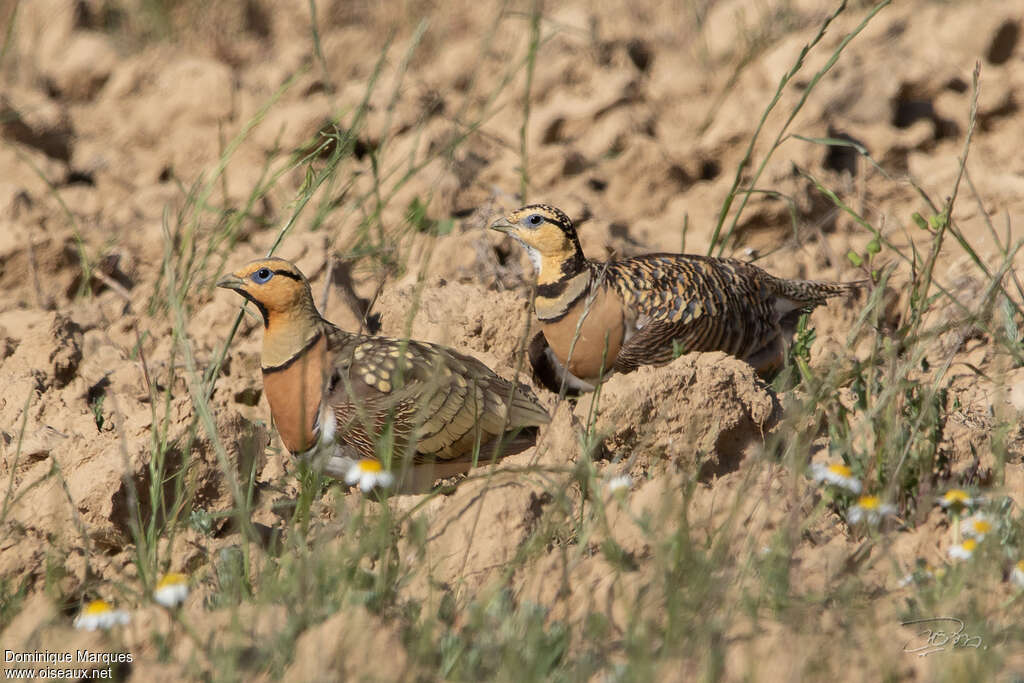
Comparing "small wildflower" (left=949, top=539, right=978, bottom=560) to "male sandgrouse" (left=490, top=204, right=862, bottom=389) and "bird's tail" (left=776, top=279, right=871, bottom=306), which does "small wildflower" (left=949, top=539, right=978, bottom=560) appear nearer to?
"male sandgrouse" (left=490, top=204, right=862, bottom=389)

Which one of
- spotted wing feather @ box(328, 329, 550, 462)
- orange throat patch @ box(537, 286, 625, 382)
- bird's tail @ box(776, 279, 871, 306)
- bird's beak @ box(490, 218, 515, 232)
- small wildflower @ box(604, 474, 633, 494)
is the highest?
bird's tail @ box(776, 279, 871, 306)

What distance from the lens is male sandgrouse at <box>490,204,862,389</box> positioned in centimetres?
466

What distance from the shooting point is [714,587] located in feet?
8.75

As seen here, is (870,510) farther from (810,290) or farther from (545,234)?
(810,290)

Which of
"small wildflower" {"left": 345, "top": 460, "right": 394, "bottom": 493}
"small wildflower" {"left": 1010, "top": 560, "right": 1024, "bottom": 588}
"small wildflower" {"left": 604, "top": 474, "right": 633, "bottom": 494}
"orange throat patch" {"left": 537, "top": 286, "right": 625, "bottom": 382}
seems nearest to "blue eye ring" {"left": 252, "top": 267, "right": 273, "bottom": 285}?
"small wildflower" {"left": 345, "top": 460, "right": 394, "bottom": 493}

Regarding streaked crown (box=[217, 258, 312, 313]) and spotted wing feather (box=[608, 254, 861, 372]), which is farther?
spotted wing feather (box=[608, 254, 861, 372])

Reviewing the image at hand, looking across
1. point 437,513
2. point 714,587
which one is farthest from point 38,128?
point 714,587

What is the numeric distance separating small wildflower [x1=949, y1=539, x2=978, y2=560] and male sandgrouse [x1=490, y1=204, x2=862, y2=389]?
5.48ft

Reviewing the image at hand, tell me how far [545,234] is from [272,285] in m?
1.25

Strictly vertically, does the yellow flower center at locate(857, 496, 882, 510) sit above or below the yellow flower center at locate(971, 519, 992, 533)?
below

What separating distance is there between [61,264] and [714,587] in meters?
3.85

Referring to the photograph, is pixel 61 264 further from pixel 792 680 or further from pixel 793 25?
pixel 793 25
